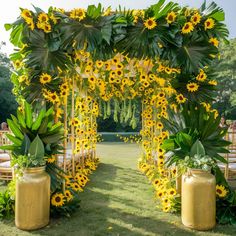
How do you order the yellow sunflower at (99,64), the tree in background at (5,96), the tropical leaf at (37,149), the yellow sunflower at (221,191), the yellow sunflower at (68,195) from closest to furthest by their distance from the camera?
1. the tropical leaf at (37,149)
2. the yellow sunflower at (221,191)
3. the yellow sunflower at (68,195)
4. the yellow sunflower at (99,64)
5. the tree in background at (5,96)

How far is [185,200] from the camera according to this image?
3.29m

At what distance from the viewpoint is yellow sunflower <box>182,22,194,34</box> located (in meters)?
3.48

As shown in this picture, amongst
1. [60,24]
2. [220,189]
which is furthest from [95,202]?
[60,24]

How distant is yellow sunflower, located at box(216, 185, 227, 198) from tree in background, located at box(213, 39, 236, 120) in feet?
68.3

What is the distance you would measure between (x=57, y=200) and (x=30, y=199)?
1.75 ft

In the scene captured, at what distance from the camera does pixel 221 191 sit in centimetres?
359

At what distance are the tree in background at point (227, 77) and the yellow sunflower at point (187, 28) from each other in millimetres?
20755

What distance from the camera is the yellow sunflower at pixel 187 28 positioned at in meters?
3.48

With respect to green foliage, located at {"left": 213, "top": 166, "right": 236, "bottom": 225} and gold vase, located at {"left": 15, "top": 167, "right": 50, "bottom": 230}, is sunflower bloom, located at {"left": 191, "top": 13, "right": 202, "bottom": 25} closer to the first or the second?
green foliage, located at {"left": 213, "top": 166, "right": 236, "bottom": 225}

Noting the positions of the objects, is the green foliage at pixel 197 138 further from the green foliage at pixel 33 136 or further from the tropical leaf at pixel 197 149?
the green foliage at pixel 33 136

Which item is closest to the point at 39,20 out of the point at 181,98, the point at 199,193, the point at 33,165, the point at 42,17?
the point at 42,17

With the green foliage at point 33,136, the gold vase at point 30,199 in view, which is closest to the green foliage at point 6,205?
the gold vase at point 30,199

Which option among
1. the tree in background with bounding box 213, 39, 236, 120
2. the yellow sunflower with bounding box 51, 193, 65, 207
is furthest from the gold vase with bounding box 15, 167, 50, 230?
the tree in background with bounding box 213, 39, 236, 120

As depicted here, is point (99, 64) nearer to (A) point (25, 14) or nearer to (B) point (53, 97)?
(B) point (53, 97)
